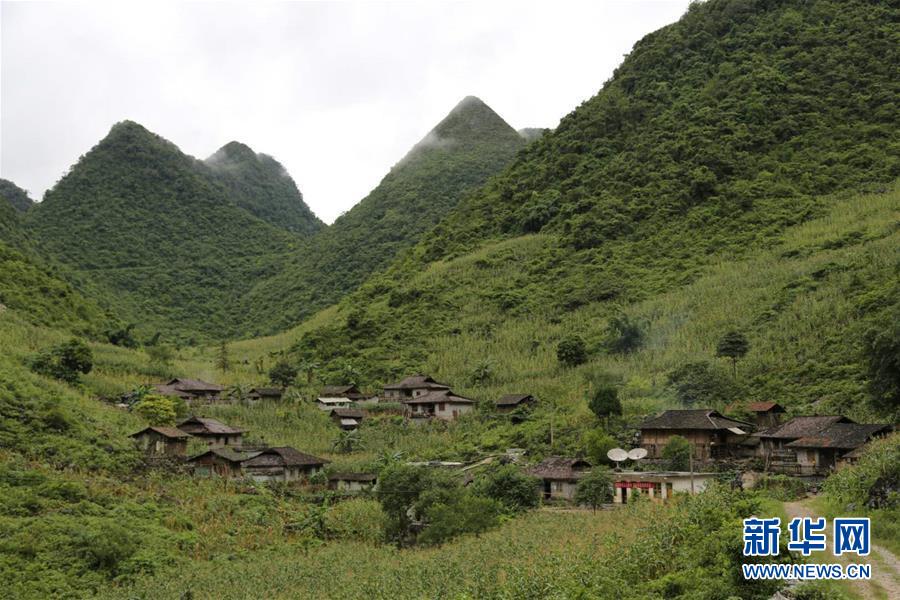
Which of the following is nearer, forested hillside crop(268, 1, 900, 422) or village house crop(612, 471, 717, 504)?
village house crop(612, 471, 717, 504)

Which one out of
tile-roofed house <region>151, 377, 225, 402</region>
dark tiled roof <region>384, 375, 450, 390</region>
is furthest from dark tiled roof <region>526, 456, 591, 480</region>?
tile-roofed house <region>151, 377, 225, 402</region>

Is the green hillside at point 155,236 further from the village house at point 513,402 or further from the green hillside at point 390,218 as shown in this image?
the village house at point 513,402

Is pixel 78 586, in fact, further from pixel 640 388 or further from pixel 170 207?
pixel 170 207

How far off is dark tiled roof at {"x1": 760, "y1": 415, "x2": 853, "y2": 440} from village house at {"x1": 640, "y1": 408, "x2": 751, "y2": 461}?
78.1 inches

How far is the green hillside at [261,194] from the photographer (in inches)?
7170

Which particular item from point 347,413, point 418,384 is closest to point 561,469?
point 347,413

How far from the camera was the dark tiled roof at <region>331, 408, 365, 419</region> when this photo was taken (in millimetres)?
56562

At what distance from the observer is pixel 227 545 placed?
32.3 metres

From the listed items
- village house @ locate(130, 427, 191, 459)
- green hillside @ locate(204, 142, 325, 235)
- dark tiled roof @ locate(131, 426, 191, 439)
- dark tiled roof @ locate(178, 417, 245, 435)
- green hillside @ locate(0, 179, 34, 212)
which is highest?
green hillside @ locate(204, 142, 325, 235)

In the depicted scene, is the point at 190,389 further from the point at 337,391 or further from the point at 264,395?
the point at 337,391

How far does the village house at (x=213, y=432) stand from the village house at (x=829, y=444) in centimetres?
3059

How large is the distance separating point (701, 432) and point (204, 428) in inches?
1097

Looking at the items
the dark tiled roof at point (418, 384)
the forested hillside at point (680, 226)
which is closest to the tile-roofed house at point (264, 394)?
the dark tiled roof at point (418, 384)

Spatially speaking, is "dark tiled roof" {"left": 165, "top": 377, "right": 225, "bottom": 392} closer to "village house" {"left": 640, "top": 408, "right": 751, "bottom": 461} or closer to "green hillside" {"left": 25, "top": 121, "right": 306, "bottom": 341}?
"village house" {"left": 640, "top": 408, "right": 751, "bottom": 461}
